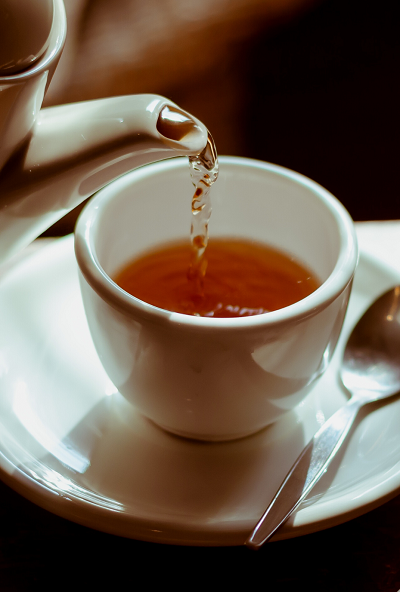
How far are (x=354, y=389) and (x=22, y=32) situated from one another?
1.80 ft

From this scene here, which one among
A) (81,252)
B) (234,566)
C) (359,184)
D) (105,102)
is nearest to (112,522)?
(234,566)

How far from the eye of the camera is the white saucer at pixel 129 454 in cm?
58

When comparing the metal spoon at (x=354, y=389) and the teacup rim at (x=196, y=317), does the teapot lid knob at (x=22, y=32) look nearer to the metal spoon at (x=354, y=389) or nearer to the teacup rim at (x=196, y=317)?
the teacup rim at (x=196, y=317)

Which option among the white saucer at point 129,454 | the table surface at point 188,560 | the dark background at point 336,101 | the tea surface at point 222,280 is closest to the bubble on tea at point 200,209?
the tea surface at point 222,280

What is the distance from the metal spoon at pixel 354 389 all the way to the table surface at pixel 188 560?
0.21 ft

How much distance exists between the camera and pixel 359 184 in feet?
5.91

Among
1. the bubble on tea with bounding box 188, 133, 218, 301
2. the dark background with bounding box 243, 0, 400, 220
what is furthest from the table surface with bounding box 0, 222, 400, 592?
the dark background with bounding box 243, 0, 400, 220

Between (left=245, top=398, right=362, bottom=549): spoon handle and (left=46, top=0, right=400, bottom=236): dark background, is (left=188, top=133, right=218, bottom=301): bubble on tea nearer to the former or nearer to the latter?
(left=245, top=398, right=362, bottom=549): spoon handle

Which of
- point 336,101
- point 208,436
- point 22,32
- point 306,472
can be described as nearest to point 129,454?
point 208,436

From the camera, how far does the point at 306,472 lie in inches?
25.1

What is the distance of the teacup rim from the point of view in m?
0.58

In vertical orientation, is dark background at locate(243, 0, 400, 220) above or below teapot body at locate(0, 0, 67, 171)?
below

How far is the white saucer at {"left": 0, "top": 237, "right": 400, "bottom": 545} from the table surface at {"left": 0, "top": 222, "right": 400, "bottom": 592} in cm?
5

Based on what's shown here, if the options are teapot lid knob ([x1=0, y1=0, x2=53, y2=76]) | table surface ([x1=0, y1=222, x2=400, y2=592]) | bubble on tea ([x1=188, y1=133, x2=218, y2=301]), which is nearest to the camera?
teapot lid knob ([x1=0, y1=0, x2=53, y2=76])
